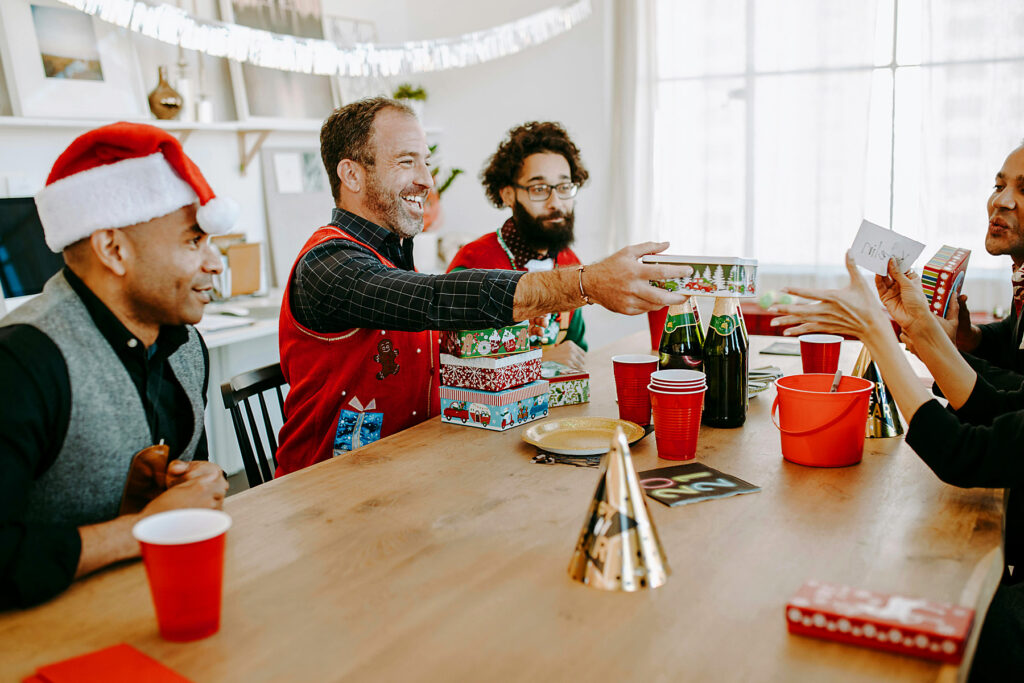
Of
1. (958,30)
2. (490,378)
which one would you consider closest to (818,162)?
(958,30)

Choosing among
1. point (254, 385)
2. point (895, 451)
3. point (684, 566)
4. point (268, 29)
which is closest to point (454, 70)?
point (268, 29)

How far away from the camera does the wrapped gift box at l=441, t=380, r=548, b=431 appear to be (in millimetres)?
1780

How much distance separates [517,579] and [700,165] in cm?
400

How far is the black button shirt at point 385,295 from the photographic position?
1.70m

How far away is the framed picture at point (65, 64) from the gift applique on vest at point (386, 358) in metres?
2.13

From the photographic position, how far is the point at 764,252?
4668 millimetres

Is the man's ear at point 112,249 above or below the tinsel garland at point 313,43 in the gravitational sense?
below

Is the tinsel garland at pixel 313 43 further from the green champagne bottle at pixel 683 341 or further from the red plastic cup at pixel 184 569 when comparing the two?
the red plastic cup at pixel 184 569

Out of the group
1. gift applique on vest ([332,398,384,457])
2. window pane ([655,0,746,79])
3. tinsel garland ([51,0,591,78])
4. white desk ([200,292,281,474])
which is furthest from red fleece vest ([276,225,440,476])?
window pane ([655,0,746,79])

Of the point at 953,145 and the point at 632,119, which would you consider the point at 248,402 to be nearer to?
the point at 632,119

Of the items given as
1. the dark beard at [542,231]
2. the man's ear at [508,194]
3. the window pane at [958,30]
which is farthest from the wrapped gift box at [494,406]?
the window pane at [958,30]

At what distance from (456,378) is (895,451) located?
0.89 meters

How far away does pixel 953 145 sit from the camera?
163 inches

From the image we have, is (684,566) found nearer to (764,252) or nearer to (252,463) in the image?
(252,463)
